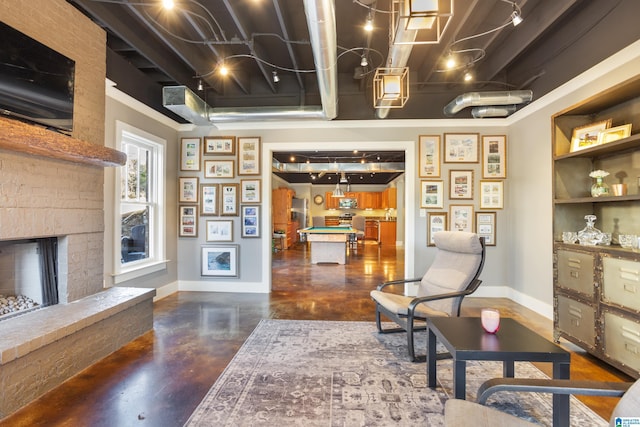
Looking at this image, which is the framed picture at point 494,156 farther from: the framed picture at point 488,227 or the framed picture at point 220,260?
the framed picture at point 220,260

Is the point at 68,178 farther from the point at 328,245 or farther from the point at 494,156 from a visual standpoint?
the point at 328,245

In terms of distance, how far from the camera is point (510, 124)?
4.25 metres

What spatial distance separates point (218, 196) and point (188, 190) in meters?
0.47

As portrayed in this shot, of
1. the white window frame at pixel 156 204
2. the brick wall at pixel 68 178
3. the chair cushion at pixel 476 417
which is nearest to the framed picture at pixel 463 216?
the chair cushion at pixel 476 417

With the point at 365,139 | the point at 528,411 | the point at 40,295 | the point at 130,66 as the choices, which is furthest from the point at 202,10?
the point at 528,411

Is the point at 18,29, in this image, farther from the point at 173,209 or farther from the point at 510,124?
the point at 510,124

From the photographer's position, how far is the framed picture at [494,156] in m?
4.30

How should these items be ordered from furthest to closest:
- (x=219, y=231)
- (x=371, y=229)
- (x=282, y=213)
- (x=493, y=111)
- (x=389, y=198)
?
(x=371, y=229) → (x=389, y=198) → (x=282, y=213) → (x=219, y=231) → (x=493, y=111)

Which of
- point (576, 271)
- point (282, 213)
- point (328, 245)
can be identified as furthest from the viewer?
point (282, 213)

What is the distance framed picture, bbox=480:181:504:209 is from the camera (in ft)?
14.2

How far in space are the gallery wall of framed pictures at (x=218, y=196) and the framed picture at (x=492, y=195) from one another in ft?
10.7

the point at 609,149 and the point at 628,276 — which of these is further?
the point at 609,149

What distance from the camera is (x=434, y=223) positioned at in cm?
439

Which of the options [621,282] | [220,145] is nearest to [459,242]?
[621,282]
